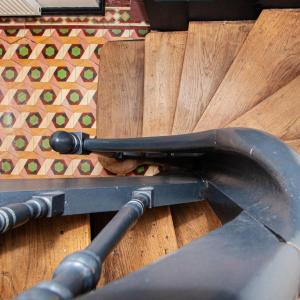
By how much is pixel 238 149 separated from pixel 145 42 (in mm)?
1438

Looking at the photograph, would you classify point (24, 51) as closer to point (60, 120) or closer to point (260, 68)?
point (60, 120)

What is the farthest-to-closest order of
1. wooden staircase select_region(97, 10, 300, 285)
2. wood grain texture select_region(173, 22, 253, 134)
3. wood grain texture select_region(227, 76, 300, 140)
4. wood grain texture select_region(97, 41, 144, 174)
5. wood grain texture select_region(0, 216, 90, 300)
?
wood grain texture select_region(97, 41, 144, 174), wood grain texture select_region(173, 22, 253, 134), wood grain texture select_region(227, 76, 300, 140), wooden staircase select_region(97, 10, 300, 285), wood grain texture select_region(0, 216, 90, 300)

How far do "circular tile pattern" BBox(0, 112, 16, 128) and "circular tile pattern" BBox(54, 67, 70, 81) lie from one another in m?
0.37

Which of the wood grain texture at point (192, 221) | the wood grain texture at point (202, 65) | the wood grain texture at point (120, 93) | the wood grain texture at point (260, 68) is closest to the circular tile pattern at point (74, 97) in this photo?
the wood grain texture at point (120, 93)

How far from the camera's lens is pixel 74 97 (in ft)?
7.44

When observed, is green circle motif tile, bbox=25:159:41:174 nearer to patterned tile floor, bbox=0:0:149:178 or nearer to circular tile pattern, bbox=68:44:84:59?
patterned tile floor, bbox=0:0:149:178

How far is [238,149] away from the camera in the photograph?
698 mm

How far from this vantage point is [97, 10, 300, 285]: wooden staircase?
1384 millimetres

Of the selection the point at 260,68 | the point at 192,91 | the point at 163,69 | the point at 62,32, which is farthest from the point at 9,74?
the point at 260,68

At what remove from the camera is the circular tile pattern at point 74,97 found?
Answer: 7.43 ft

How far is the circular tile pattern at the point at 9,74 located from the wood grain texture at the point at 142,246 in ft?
4.86

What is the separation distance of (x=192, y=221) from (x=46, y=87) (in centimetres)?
134

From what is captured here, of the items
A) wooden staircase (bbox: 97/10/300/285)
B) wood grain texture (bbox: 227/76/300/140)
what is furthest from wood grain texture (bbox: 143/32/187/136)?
wood grain texture (bbox: 227/76/300/140)

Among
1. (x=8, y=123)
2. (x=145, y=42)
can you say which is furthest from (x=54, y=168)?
(x=145, y=42)
